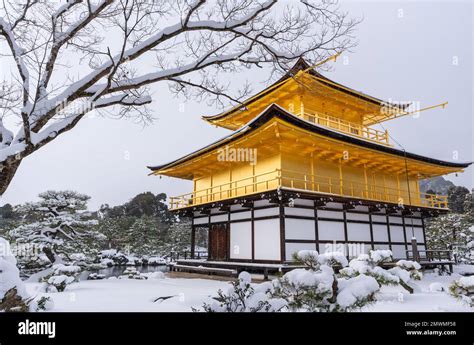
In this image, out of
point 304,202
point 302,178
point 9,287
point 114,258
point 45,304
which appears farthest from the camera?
point 114,258

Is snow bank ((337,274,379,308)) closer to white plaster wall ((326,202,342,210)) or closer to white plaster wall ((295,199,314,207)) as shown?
white plaster wall ((295,199,314,207))

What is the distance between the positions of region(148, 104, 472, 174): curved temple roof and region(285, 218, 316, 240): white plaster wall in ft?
12.1

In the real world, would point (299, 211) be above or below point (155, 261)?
above

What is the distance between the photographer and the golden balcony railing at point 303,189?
520 inches

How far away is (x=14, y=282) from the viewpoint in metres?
4.09

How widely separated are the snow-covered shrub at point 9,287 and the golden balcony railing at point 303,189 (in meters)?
9.21

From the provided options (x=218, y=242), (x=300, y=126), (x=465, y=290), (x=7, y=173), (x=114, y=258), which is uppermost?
(x=300, y=126)

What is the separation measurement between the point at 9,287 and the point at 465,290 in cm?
777

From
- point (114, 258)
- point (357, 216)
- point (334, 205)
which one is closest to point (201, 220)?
point (334, 205)

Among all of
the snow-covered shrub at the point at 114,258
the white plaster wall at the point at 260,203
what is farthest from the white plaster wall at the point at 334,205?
the snow-covered shrub at the point at 114,258

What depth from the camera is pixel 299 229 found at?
484 inches

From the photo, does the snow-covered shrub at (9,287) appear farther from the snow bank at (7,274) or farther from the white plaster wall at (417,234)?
the white plaster wall at (417,234)

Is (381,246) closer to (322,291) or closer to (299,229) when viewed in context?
(299,229)
